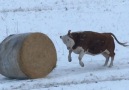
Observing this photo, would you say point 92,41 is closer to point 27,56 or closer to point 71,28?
point 27,56

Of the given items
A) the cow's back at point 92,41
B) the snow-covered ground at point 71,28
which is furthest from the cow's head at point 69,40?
the snow-covered ground at point 71,28

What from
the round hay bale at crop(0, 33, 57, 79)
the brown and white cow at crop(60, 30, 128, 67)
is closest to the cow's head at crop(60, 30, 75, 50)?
the brown and white cow at crop(60, 30, 128, 67)

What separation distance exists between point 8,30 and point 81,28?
3.19 m

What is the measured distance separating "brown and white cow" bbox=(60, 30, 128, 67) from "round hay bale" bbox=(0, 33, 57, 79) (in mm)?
908

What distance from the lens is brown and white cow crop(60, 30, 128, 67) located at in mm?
12820

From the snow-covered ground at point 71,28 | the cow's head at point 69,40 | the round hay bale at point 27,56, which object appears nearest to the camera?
the snow-covered ground at point 71,28

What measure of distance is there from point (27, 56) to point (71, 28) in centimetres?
848

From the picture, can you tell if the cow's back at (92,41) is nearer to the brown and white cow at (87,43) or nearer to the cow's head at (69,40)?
the brown and white cow at (87,43)

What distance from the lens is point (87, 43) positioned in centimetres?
1298

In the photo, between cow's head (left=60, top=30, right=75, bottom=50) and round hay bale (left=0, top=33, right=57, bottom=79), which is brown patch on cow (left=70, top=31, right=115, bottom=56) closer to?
cow's head (left=60, top=30, right=75, bottom=50)

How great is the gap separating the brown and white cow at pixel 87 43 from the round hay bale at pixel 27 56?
2.98 feet

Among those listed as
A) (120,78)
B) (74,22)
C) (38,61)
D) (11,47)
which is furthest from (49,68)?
(74,22)

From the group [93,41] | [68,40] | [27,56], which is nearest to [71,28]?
[93,41]

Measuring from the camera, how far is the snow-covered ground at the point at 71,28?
10516mm
